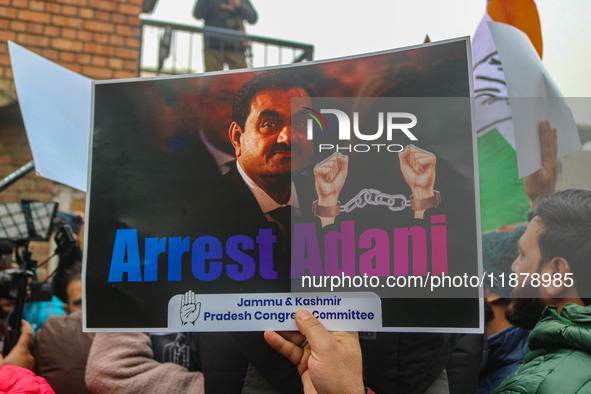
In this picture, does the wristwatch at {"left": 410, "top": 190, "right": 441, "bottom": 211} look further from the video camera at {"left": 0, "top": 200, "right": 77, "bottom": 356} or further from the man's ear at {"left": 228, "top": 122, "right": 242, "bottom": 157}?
the video camera at {"left": 0, "top": 200, "right": 77, "bottom": 356}

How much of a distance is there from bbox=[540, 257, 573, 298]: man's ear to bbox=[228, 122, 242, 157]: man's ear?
42.9 inches

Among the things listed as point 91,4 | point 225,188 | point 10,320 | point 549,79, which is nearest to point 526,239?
point 549,79

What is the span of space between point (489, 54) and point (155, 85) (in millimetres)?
1374

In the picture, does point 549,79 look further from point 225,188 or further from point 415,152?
point 225,188

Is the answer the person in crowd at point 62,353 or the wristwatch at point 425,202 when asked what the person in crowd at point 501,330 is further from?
the person in crowd at point 62,353

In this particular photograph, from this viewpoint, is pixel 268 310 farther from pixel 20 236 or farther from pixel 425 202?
pixel 20 236

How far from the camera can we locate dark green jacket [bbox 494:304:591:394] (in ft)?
3.94

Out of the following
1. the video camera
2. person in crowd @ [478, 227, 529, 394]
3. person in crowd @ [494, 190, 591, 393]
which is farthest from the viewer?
the video camera

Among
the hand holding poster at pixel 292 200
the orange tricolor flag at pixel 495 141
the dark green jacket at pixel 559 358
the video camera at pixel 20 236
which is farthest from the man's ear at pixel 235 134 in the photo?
the video camera at pixel 20 236

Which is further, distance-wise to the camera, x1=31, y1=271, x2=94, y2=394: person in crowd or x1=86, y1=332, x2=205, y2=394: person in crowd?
x1=31, y1=271, x2=94, y2=394: person in crowd

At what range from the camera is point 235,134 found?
135cm

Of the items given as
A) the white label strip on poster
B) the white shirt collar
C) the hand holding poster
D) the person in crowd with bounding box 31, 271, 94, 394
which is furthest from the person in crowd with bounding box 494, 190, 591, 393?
the person in crowd with bounding box 31, 271, 94, 394

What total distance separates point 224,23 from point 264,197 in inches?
116

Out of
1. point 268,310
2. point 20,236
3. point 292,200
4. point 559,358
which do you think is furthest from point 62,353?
point 559,358
